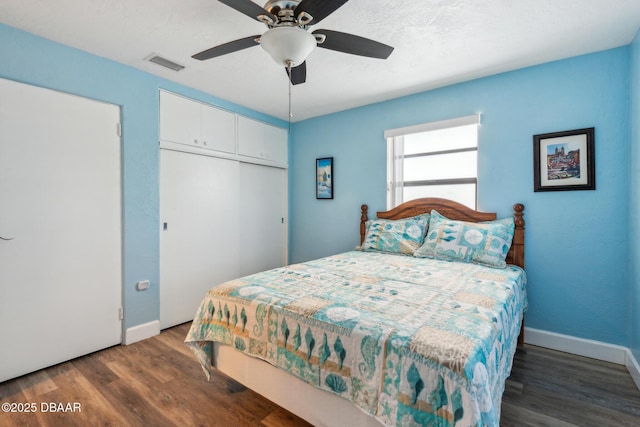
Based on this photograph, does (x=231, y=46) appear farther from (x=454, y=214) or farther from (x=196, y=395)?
(x=454, y=214)

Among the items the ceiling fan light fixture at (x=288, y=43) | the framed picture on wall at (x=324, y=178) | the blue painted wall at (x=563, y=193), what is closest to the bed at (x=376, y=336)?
the blue painted wall at (x=563, y=193)

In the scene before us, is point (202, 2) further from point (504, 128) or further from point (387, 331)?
point (504, 128)

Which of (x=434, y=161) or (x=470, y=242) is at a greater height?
(x=434, y=161)

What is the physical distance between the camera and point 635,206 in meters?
2.11

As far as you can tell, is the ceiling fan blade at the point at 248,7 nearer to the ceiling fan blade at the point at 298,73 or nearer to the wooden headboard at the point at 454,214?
the ceiling fan blade at the point at 298,73

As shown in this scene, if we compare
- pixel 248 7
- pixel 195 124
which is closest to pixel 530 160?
pixel 248 7

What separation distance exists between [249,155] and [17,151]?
2.09 metres

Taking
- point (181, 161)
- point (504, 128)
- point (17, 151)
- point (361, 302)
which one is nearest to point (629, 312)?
point (504, 128)

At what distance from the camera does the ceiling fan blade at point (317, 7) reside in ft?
4.56

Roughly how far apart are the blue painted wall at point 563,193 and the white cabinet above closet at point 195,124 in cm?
208

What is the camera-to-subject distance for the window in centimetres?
305

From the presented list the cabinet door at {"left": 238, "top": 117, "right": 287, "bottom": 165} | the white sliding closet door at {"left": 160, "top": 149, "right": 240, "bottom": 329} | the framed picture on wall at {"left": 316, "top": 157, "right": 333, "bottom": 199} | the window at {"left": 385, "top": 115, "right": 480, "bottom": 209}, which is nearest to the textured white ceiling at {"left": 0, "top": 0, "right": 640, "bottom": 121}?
the window at {"left": 385, "top": 115, "right": 480, "bottom": 209}

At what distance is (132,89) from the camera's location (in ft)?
8.75

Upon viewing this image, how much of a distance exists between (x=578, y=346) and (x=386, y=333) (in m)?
2.26
